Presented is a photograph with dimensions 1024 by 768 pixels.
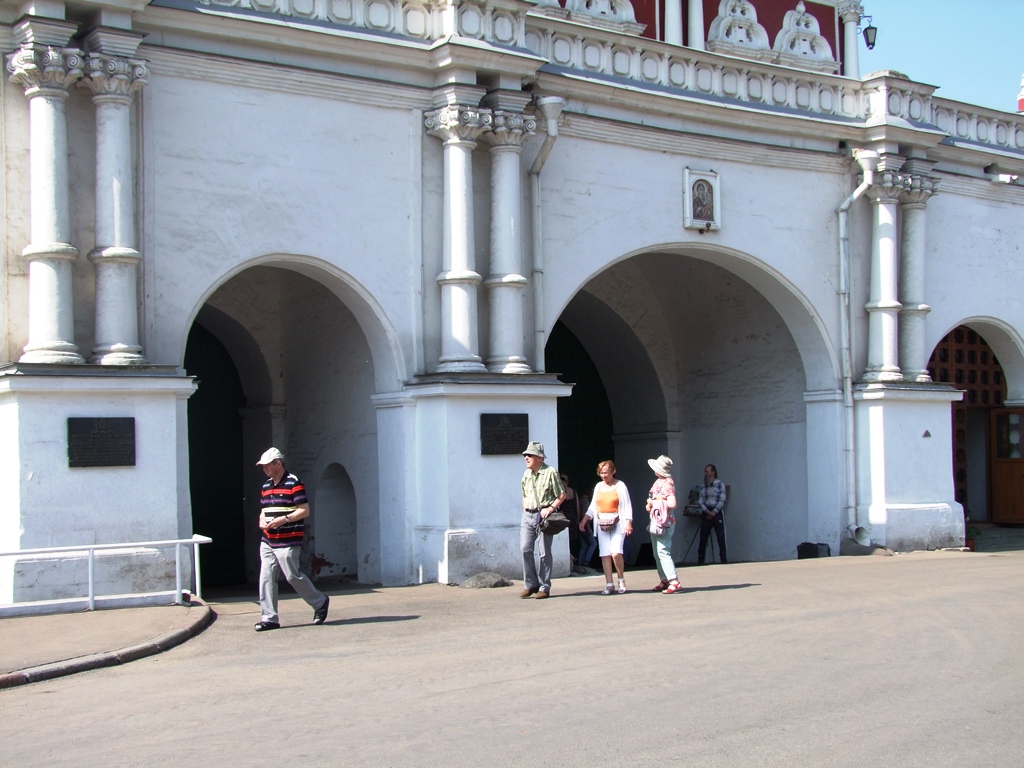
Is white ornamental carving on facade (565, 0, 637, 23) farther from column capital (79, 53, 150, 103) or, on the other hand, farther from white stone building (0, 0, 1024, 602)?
column capital (79, 53, 150, 103)

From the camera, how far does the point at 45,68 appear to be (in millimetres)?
12328

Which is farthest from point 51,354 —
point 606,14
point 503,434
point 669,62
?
point 606,14

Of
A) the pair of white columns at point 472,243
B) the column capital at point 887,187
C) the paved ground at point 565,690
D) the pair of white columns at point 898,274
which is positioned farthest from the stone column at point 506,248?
the pair of white columns at point 898,274

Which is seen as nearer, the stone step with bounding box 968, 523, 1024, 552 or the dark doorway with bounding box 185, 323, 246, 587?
the dark doorway with bounding box 185, 323, 246, 587

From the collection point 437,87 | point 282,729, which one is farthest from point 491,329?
point 282,729

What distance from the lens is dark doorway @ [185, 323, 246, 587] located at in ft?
60.2

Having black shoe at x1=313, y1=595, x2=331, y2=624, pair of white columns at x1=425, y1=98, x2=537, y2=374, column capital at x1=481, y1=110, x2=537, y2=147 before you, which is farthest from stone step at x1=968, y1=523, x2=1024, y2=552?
black shoe at x1=313, y1=595, x2=331, y2=624

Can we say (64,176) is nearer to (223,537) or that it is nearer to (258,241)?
(258,241)

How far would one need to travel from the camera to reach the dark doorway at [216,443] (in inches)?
723

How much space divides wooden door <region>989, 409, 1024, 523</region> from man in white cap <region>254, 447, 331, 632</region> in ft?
47.7

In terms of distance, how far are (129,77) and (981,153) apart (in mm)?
12459

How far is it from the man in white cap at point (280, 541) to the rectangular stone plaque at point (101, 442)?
2.22 m

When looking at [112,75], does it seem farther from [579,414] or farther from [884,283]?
[884,283]

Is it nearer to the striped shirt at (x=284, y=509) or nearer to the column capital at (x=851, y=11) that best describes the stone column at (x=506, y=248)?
the striped shirt at (x=284, y=509)
